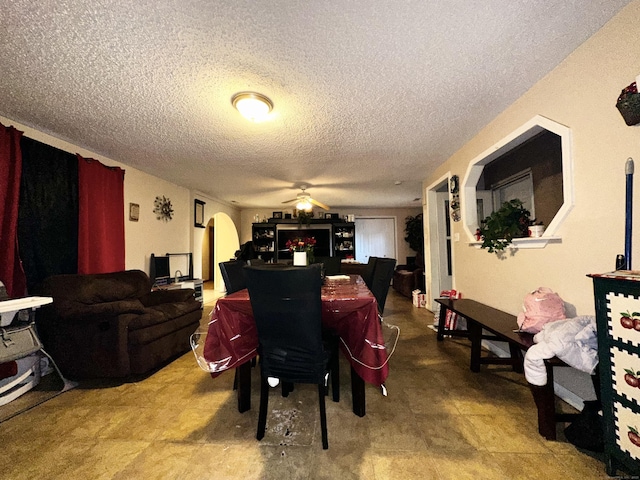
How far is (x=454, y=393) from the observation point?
2.00 metres

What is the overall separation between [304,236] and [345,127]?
4.71 m

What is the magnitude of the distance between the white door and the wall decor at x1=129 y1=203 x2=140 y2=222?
5577mm

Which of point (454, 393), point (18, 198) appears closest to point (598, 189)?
point (454, 393)

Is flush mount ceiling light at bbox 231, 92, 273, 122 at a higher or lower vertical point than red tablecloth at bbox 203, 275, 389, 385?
higher

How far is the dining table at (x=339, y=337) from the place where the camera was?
163 centimetres

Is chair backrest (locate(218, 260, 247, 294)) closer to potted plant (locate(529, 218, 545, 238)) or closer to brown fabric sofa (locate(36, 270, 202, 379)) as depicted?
brown fabric sofa (locate(36, 270, 202, 379))

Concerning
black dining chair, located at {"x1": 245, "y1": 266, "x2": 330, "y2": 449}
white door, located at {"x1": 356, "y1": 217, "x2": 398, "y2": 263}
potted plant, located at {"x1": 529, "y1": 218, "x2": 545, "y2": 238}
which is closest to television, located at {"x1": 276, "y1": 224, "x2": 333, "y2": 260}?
white door, located at {"x1": 356, "y1": 217, "x2": 398, "y2": 263}

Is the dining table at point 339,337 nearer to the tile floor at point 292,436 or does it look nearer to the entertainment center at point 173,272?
the tile floor at point 292,436

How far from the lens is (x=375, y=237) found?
7.88 m

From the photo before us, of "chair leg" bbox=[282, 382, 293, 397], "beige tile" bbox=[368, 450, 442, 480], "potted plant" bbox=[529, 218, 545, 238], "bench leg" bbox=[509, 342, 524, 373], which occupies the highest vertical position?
"potted plant" bbox=[529, 218, 545, 238]

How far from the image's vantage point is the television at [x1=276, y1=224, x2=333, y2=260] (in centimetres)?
711

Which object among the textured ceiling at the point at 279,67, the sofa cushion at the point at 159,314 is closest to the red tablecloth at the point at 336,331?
the sofa cushion at the point at 159,314

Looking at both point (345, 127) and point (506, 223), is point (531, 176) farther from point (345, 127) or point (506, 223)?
point (345, 127)

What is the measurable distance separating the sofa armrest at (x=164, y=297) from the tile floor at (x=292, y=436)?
37.4 inches
